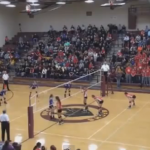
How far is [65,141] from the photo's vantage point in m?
15.6

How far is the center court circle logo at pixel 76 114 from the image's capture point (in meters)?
19.1

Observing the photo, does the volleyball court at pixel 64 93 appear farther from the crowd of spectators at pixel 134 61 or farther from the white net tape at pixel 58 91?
the crowd of spectators at pixel 134 61

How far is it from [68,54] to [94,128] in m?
16.1

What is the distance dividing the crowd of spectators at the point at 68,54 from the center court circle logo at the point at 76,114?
8.40 metres

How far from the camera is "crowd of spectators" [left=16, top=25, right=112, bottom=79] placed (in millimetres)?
30781

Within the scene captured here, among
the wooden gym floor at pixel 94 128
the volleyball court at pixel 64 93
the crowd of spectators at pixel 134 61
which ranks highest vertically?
Result: the crowd of spectators at pixel 134 61

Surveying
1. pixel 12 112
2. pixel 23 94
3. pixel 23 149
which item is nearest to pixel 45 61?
Answer: pixel 23 94

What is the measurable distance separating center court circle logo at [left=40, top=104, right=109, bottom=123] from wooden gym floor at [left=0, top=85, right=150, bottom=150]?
57 mm

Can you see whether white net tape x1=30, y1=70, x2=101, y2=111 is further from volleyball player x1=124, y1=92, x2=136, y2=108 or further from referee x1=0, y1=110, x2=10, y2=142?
referee x1=0, y1=110, x2=10, y2=142

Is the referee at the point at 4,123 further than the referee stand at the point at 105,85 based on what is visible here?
No

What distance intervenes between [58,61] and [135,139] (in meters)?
17.5

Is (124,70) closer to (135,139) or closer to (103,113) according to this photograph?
(103,113)

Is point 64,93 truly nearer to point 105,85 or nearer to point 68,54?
point 105,85

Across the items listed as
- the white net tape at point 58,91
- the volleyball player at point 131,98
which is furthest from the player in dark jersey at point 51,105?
the volleyball player at point 131,98
